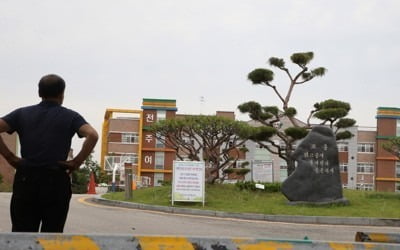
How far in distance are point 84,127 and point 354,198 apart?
624 inches

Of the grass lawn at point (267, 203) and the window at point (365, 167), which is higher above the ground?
the window at point (365, 167)

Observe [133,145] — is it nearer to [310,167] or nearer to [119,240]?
[310,167]

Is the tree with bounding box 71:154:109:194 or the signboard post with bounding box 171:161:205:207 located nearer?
the signboard post with bounding box 171:161:205:207

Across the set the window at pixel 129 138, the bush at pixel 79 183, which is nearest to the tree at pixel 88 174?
the bush at pixel 79 183

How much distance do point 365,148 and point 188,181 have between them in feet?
159

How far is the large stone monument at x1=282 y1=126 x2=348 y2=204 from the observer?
649 inches

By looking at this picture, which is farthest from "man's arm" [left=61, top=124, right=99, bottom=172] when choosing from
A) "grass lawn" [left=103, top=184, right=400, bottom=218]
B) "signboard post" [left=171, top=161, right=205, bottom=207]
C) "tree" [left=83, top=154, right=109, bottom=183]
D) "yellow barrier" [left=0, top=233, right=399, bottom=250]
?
"tree" [left=83, top=154, right=109, bottom=183]

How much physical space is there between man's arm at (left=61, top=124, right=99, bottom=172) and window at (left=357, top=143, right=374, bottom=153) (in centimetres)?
6040

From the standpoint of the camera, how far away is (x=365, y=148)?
6172cm

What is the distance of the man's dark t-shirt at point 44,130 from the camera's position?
3764mm

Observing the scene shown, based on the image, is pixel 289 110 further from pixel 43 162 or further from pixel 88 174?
pixel 88 174

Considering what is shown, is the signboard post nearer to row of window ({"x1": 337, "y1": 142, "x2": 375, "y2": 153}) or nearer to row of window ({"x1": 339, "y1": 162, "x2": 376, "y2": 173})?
row of window ({"x1": 337, "y1": 142, "x2": 375, "y2": 153})

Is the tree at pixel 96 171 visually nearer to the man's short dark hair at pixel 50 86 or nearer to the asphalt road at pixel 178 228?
the asphalt road at pixel 178 228

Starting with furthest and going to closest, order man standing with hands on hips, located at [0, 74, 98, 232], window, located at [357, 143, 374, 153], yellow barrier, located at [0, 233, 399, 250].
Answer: window, located at [357, 143, 374, 153] → man standing with hands on hips, located at [0, 74, 98, 232] → yellow barrier, located at [0, 233, 399, 250]
